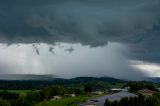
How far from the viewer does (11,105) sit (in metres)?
175

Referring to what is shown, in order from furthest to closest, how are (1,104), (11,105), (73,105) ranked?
(11,105) < (1,104) < (73,105)

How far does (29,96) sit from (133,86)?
49.4m

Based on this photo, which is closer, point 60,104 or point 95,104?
point 95,104

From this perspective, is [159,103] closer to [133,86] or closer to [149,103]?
[149,103]

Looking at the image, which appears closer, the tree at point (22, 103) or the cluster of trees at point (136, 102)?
the cluster of trees at point (136, 102)

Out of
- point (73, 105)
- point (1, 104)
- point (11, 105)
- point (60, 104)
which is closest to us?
point (73, 105)

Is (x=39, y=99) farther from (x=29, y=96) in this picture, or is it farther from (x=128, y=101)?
(x=128, y=101)

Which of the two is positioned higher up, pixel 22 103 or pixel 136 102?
pixel 136 102

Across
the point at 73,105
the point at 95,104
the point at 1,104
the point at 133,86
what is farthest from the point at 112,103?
the point at 133,86

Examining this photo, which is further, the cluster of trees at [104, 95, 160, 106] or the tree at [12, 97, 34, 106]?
the tree at [12, 97, 34, 106]

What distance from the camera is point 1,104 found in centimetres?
16338

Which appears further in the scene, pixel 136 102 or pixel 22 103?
pixel 22 103

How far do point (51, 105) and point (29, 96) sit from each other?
41152 mm

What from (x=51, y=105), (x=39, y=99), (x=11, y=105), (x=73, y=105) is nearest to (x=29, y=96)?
(x=39, y=99)
